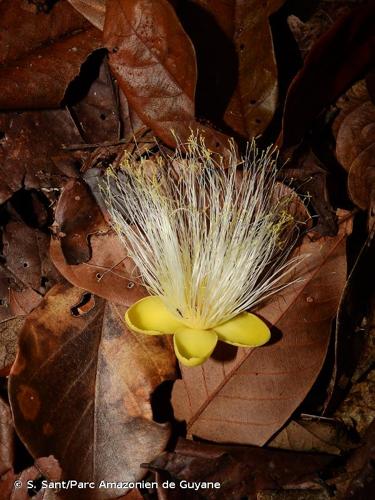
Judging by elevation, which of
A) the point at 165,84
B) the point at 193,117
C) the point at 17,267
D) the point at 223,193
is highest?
the point at 165,84

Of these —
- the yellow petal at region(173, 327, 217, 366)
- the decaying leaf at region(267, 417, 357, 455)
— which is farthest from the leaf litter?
the yellow petal at region(173, 327, 217, 366)

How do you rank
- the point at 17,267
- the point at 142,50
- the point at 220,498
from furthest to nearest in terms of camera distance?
the point at 17,267 < the point at 142,50 < the point at 220,498

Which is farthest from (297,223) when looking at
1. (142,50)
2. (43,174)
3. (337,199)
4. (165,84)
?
(43,174)

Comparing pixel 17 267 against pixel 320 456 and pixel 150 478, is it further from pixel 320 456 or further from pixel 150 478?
pixel 320 456

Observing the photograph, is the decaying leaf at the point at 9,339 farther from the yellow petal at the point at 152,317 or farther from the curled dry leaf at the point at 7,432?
the yellow petal at the point at 152,317

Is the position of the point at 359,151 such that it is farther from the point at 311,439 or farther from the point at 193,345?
the point at 311,439

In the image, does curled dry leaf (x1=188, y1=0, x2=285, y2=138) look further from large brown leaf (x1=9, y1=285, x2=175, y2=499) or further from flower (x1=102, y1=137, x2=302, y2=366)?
large brown leaf (x1=9, y1=285, x2=175, y2=499)
